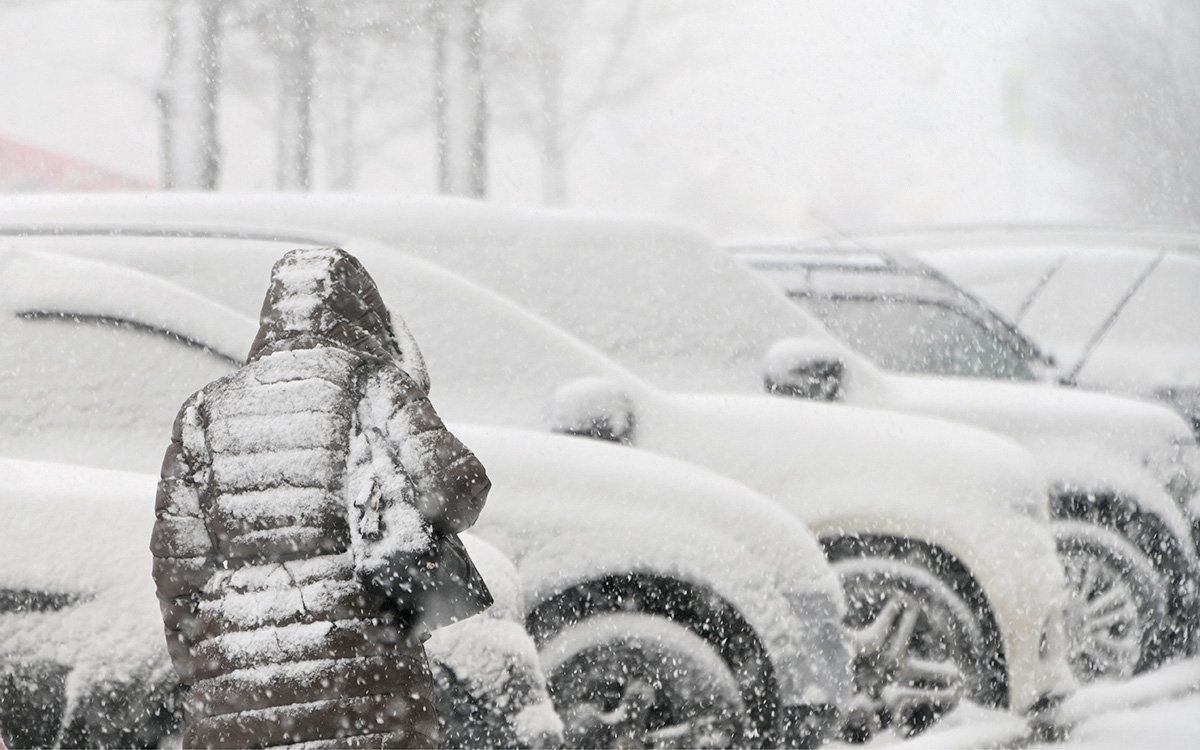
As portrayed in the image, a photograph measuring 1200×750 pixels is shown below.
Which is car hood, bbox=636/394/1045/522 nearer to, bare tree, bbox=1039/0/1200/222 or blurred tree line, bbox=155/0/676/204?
blurred tree line, bbox=155/0/676/204

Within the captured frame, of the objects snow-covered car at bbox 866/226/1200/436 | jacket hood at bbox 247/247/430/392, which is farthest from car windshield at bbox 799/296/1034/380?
jacket hood at bbox 247/247/430/392

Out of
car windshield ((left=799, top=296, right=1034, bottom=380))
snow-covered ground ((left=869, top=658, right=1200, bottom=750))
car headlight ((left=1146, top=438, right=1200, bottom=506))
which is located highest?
car windshield ((left=799, top=296, right=1034, bottom=380))

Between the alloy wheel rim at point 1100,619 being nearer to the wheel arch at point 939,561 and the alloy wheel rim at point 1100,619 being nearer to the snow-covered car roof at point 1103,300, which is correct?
the wheel arch at point 939,561

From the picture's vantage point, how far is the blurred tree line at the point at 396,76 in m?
4.00

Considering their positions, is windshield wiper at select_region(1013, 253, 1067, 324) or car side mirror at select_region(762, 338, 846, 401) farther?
windshield wiper at select_region(1013, 253, 1067, 324)

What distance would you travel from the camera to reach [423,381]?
7.06 ft

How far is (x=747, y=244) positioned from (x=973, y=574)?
1.39m

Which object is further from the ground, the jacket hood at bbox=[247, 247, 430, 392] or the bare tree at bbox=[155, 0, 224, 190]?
the bare tree at bbox=[155, 0, 224, 190]

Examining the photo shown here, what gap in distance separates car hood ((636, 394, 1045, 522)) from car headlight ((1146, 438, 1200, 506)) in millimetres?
862

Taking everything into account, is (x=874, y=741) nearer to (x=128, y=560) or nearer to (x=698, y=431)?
(x=698, y=431)

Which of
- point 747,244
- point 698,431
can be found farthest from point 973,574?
point 747,244

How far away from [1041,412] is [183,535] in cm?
305

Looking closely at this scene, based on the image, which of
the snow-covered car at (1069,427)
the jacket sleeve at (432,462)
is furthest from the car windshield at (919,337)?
the jacket sleeve at (432,462)

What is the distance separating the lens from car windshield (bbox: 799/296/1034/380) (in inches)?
172
